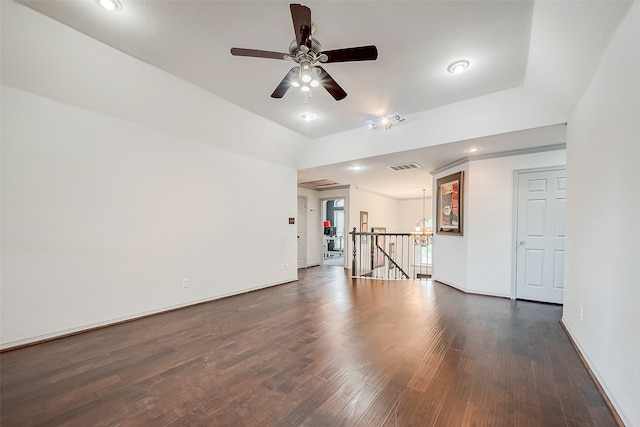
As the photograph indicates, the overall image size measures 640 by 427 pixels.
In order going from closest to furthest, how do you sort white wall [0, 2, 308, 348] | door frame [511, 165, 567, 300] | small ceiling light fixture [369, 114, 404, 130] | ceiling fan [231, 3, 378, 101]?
ceiling fan [231, 3, 378, 101] → white wall [0, 2, 308, 348] → small ceiling light fixture [369, 114, 404, 130] → door frame [511, 165, 567, 300]

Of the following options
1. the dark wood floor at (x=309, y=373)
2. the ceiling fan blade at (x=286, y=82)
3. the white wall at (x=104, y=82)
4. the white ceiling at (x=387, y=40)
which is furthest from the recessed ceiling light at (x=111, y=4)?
Result: the dark wood floor at (x=309, y=373)

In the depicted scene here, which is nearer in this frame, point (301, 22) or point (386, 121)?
point (301, 22)

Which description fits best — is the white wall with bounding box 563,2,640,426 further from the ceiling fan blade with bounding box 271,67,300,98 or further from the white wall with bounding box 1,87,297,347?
the white wall with bounding box 1,87,297,347

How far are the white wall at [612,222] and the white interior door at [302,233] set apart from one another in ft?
19.4

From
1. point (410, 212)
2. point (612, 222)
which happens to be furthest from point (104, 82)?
point (410, 212)

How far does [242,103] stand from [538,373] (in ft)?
14.5

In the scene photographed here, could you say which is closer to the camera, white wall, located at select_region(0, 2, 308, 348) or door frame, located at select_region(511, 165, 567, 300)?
white wall, located at select_region(0, 2, 308, 348)

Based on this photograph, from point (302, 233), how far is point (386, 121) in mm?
4500

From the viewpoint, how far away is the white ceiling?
198 cm

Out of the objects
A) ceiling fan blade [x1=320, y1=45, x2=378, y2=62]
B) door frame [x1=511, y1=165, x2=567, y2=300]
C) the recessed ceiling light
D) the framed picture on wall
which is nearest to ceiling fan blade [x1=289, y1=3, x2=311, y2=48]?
ceiling fan blade [x1=320, y1=45, x2=378, y2=62]

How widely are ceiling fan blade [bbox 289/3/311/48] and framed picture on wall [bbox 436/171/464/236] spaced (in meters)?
3.96

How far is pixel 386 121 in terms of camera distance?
3906 mm

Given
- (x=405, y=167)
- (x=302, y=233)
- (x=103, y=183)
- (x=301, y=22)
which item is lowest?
(x=302, y=233)

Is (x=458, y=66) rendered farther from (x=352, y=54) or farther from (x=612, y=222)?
(x=612, y=222)
